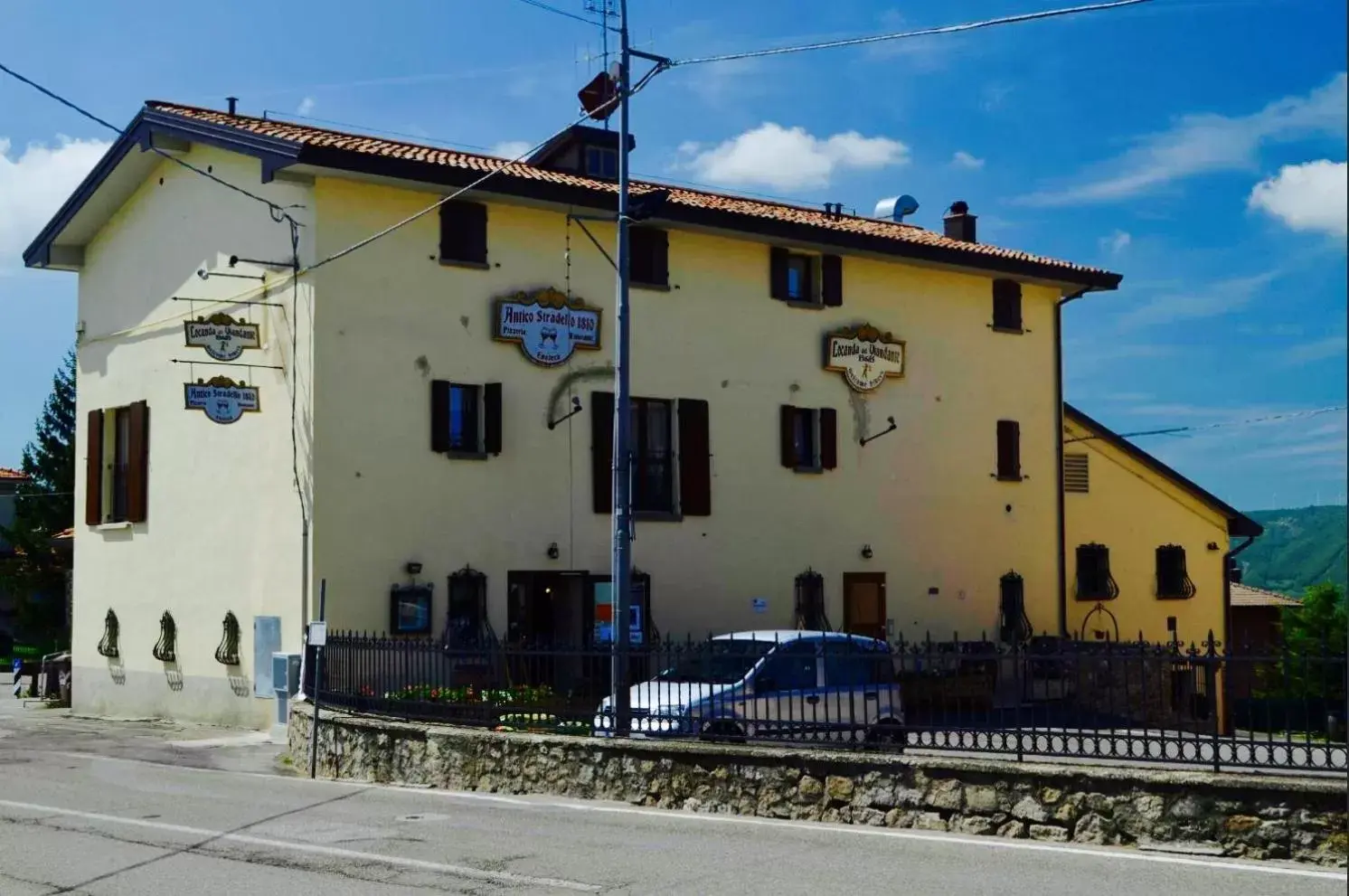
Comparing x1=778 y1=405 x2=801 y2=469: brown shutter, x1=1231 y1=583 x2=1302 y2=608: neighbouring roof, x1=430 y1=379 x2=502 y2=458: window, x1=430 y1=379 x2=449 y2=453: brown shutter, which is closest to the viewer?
x1=430 y1=379 x2=449 y2=453: brown shutter

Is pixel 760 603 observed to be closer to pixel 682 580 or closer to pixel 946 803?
pixel 682 580

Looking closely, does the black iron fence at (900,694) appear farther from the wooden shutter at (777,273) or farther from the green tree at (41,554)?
the green tree at (41,554)

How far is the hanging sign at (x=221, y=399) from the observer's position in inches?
864

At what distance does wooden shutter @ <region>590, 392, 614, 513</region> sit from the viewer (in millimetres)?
25547

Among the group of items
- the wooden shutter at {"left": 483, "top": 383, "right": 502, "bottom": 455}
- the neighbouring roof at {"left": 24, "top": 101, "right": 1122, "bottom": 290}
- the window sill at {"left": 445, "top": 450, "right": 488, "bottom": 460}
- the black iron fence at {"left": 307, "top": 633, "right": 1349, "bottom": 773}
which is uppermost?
the neighbouring roof at {"left": 24, "top": 101, "right": 1122, "bottom": 290}

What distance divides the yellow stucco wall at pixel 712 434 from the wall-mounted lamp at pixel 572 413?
14 cm

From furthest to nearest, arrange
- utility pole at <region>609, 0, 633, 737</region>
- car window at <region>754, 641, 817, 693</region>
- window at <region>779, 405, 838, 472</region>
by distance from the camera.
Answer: window at <region>779, 405, 838, 472</region> → utility pole at <region>609, 0, 633, 737</region> → car window at <region>754, 641, 817, 693</region>

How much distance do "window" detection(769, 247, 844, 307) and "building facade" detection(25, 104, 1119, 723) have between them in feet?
0.20

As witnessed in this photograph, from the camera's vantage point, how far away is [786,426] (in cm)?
2798

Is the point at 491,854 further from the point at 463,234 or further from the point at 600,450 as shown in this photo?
the point at 463,234

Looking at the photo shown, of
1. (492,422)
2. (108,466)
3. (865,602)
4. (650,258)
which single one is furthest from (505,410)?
(108,466)

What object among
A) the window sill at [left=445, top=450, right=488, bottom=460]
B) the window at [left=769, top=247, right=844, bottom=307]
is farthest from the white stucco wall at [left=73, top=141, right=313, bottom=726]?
the window at [left=769, top=247, right=844, bottom=307]

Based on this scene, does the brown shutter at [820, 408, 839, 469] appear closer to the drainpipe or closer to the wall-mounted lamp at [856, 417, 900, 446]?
the wall-mounted lamp at [856, 417, 900, 446]

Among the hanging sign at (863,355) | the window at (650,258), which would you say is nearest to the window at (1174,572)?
the hanging sign at (863,355)
